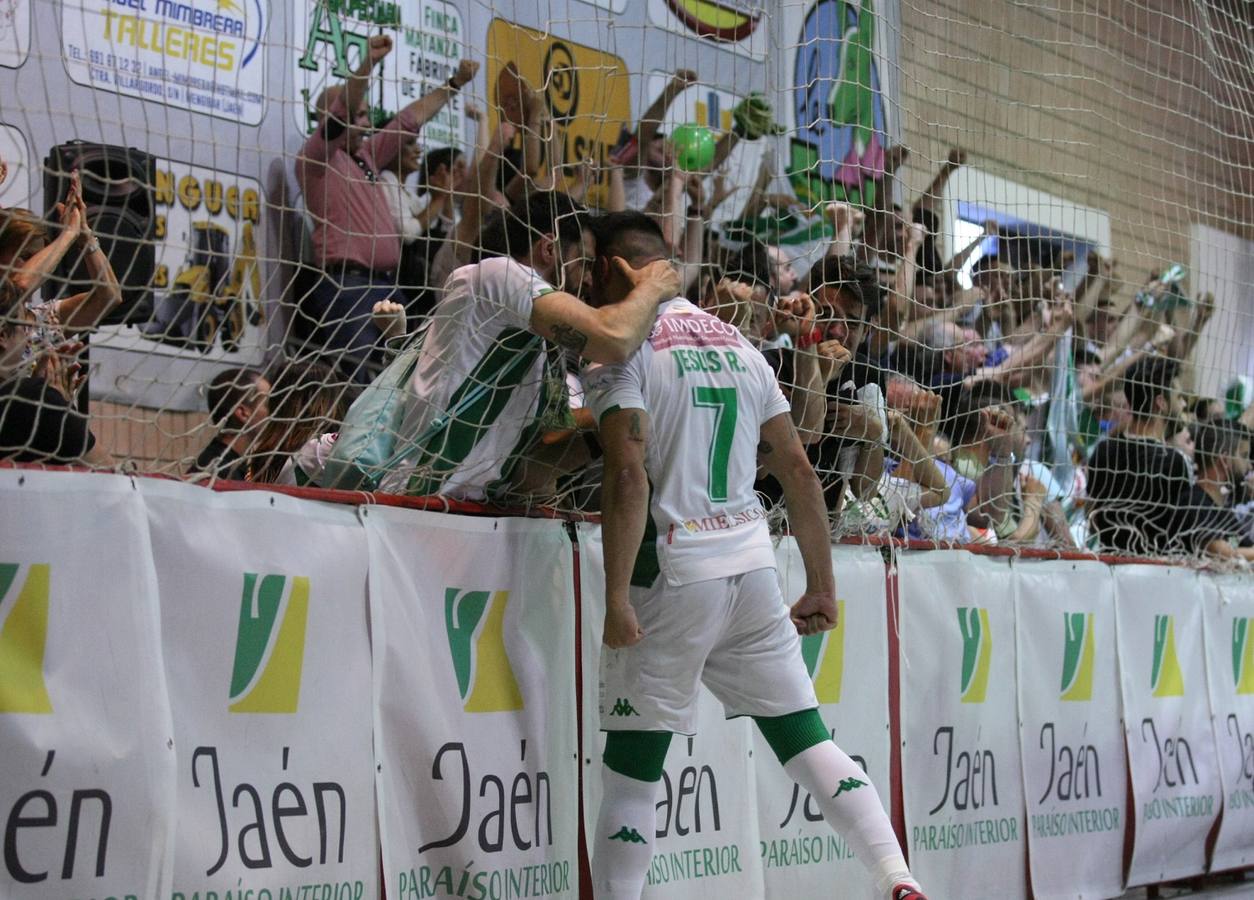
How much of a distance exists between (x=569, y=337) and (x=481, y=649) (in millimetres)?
1011

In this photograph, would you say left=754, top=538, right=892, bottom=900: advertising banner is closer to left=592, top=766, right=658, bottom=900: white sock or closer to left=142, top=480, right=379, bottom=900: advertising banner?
left=592, top=766, right=658, bottom=900: white sock

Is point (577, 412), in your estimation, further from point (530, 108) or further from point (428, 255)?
point (530, 108)

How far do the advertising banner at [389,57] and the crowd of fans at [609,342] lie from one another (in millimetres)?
99

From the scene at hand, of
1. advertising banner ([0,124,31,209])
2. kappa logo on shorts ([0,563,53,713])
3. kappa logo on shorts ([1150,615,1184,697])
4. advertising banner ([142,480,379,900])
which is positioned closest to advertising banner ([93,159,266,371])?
advertising banner ([0,124,31,209])

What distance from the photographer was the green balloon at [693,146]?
624 cm

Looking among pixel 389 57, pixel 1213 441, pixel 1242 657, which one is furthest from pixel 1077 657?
pixel 389 57

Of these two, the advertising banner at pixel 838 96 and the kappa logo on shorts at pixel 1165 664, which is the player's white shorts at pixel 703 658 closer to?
the advertising banner at pixel 838 96

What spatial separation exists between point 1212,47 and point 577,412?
5160 mm

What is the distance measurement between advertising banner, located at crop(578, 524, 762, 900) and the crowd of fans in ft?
1.53

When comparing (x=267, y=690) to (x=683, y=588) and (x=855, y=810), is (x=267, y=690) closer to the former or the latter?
(x=683, y=588)

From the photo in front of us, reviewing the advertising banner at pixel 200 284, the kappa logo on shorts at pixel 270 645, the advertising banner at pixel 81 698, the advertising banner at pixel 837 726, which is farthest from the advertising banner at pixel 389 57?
the advertising banner at pixel 837 726

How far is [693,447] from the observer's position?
4.43 meters

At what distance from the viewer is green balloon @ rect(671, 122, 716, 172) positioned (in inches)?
246

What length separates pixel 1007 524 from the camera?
698 centimetres
